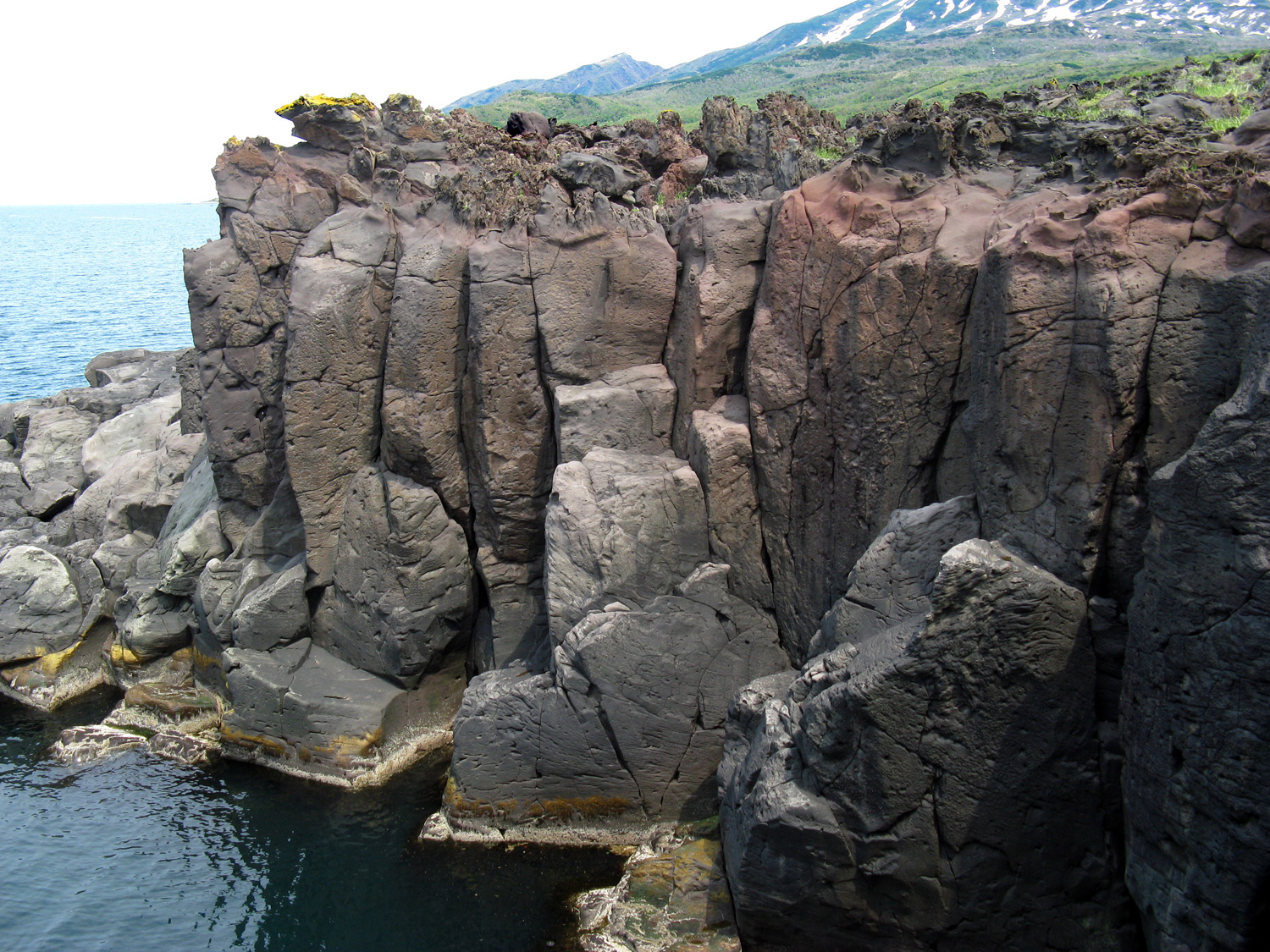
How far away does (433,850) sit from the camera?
599 inches

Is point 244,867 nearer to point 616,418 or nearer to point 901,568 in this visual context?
point 616,418

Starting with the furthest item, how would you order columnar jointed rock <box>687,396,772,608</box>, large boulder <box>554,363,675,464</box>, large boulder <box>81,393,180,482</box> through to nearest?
1. large boulder <box>81,393,180,482</box>
2. large boulder <box>554,363,675,464</box>
3. columnar jointed rock <box>687,396,772,608</box>

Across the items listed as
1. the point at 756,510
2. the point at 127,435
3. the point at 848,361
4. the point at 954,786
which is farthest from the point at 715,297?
the point at 127,435

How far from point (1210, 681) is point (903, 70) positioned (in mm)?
68050

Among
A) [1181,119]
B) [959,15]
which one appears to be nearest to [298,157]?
[1181,119]

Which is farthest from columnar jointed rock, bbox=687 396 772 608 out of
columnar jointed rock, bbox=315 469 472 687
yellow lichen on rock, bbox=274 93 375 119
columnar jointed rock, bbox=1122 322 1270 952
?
yellow lichen on rock, bbox=274 93 375 119

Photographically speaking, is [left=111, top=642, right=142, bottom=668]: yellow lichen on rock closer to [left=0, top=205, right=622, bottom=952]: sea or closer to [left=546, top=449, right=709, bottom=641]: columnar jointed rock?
[left=0, top=205, right=622, bottom=952]: sea

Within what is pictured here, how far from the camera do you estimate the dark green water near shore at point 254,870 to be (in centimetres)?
1382

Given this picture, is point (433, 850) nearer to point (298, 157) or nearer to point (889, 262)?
point (889, 262)

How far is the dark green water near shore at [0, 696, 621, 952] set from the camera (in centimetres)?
1382

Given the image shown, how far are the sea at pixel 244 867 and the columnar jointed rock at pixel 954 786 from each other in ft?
15.0

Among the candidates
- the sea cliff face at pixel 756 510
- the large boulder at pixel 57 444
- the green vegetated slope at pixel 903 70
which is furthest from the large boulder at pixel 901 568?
the green vegetated slope at pixel 903 70

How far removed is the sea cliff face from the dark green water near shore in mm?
814

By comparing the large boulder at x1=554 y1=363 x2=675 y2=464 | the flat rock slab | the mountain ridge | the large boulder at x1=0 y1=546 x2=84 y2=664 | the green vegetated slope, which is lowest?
the flat rock slab
